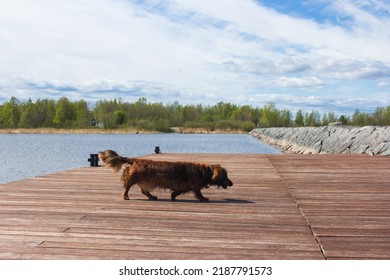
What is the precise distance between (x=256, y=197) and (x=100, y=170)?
416 centimetres

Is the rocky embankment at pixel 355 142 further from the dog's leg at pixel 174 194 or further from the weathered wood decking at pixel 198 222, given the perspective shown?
the dog's leg at pixel 174 194

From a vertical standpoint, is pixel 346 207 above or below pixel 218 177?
below

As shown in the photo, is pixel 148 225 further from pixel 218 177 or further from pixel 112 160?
pixel 218 177

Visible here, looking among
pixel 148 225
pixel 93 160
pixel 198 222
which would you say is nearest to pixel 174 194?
pixel 198 222

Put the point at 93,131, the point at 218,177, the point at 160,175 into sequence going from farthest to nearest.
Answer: the point at 93,131, the point at 218,177, the point at 160,175

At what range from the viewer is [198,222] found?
13.0 feet

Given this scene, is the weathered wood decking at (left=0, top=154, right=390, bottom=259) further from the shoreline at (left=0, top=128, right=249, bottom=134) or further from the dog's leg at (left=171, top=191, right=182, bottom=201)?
the shoreline at (left=0, top=128, right=249, bottom=134)

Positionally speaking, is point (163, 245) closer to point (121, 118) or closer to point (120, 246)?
point (120, 246)

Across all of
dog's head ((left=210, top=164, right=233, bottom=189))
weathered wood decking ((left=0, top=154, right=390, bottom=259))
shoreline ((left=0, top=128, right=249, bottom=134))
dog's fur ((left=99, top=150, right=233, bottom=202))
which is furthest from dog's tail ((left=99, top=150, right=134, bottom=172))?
shoreline ((left=0, top=128, right=249, bottom=134))

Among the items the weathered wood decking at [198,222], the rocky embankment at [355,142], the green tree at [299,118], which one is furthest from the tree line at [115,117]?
the weathered wood decking at [198,222]

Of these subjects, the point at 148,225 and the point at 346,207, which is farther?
the point at 346,207

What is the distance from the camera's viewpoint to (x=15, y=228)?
3.66m

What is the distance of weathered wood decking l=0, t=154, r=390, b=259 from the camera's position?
306 cm
